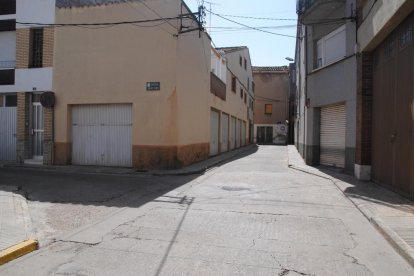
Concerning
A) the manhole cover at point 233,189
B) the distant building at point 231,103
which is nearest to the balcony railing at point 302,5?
the distant building at point 231,103

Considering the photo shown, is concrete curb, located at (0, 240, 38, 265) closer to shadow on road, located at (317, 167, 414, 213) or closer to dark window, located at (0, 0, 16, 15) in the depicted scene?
shadow on road, located at (317, 167, 414, 213)

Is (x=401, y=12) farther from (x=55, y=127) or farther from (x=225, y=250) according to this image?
(x=55, y=127)

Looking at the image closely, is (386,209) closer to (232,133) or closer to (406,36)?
(406,36)

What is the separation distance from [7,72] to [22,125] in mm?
2421

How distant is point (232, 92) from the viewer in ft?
96.6


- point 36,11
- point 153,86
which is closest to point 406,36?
point 153,86

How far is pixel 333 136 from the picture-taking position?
52.4ft

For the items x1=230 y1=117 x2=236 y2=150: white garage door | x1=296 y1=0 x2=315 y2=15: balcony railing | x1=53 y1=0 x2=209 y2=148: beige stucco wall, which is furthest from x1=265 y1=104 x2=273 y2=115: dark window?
x1=53 y1=0 x2=209 y2=148: beige stucco wall

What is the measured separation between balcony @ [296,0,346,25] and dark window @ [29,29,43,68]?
1102cm

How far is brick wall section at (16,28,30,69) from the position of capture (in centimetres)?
1691

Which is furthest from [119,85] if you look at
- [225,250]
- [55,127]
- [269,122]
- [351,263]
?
[269,122]

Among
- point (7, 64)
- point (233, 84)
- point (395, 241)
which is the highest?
point (233, 84)

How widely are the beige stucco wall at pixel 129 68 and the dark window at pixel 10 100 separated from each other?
7.36 feet

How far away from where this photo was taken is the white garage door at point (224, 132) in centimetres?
2594
